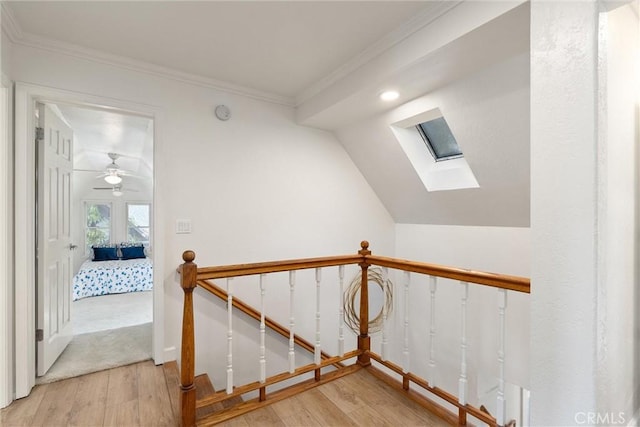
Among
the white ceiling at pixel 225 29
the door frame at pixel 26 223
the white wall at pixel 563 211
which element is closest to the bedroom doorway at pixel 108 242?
the door frame at pixel 26 223

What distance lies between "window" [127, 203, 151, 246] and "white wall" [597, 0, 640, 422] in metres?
7.80

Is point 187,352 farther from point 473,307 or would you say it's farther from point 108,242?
point 108,242

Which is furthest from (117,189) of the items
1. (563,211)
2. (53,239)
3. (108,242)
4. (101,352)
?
(563,211)

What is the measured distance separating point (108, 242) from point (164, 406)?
631 cm

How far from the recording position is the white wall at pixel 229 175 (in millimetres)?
2258

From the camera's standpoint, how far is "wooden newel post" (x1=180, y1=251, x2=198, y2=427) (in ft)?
5.30

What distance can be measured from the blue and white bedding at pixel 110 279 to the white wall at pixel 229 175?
3473 millimetres

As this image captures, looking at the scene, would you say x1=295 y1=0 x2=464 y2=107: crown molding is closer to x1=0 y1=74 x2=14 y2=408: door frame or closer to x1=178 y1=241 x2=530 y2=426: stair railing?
x1=178 y1=241 x2=530 y2=426: stair railing

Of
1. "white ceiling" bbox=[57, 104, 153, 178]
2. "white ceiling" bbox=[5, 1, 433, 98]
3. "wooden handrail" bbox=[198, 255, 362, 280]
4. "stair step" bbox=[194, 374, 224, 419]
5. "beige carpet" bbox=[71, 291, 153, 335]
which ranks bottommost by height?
"beige carpet" bbox=[71, 291, 153, 335]

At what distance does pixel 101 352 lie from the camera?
8.57ft

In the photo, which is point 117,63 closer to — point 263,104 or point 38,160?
point 38,160

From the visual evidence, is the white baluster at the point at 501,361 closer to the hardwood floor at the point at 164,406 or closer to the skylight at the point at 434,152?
the hardwood floor at the point at 164,406

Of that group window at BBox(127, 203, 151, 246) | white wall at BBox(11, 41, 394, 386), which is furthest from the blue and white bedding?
white wall at BBox(11, 41, 394, 386)

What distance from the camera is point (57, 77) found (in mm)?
2041
